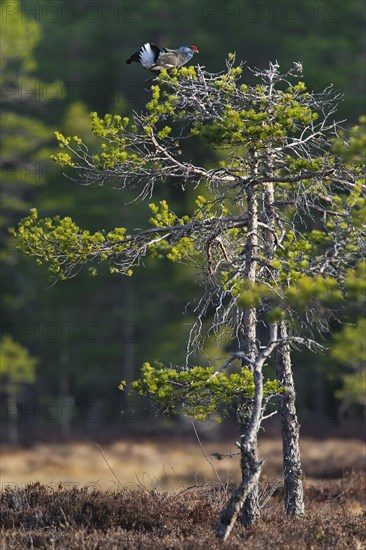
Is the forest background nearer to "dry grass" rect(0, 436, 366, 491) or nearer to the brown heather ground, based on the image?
"dry grass" rect(0, 436, 366, 491)

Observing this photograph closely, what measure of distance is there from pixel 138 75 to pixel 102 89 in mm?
1973

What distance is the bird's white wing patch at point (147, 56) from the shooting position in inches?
442

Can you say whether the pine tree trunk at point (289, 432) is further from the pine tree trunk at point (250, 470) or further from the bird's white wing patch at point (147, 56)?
the bird's white wing patch at point (147, 56)

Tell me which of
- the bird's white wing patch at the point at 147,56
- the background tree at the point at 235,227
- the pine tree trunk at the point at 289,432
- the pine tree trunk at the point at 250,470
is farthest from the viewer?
the pine tree trunk at the point at 289,432

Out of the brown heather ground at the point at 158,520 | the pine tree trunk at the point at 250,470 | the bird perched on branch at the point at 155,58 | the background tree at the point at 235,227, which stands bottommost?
the brown heather ground at the point at 158,520

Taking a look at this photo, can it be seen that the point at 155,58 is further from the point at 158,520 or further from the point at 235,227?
the point at 158,520

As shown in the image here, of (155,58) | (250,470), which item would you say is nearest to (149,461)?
(155,58)

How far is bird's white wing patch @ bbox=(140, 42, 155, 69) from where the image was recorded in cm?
1123

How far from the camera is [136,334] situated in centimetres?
3791

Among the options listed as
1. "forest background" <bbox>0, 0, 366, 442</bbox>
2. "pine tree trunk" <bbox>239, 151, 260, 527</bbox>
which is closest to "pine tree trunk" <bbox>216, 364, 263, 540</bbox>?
"pine tree trunk" <bbox>239, 151, 260, 527</bbox>

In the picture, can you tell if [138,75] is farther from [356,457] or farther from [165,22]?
[356,457]

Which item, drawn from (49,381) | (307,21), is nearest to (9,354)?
(49,381)

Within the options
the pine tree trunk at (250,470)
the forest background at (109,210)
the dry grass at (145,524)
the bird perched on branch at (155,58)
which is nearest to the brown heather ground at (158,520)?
the dry grass at (145,524)

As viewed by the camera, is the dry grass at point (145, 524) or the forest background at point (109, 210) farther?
the forest background at point (109, 210)
